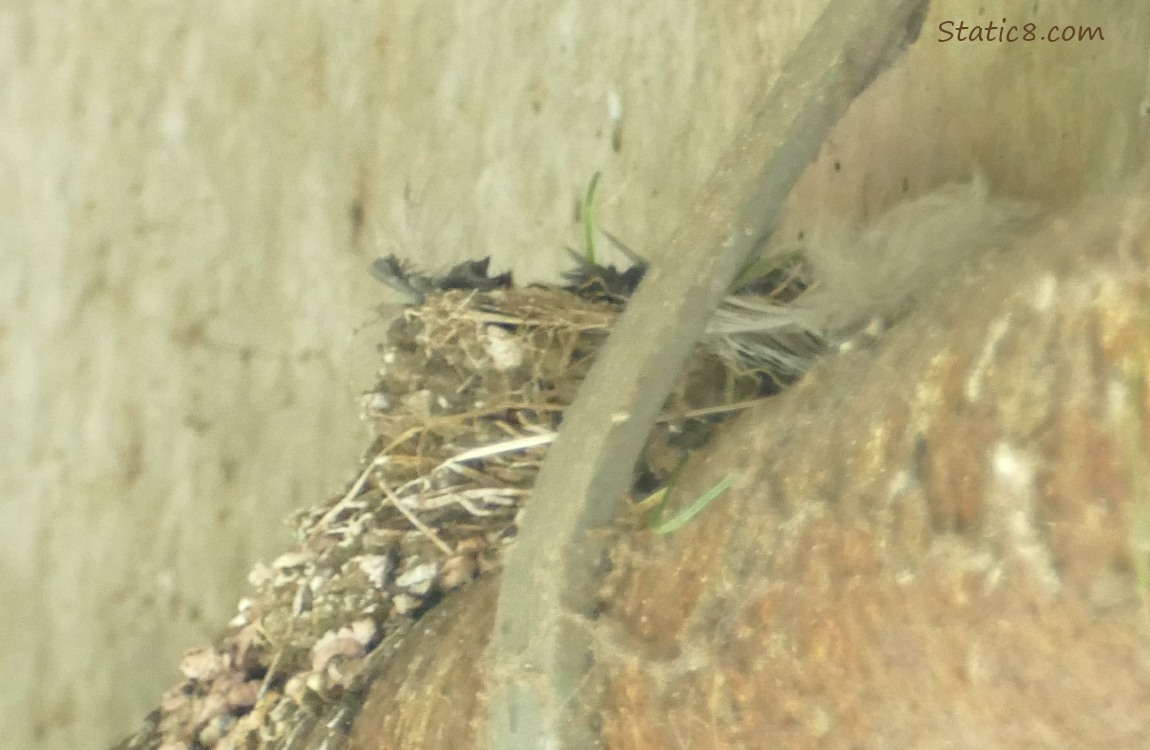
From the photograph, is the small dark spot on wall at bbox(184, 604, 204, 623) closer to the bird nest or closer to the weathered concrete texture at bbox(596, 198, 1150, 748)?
the bird nest

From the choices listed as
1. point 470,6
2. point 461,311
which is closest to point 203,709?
point 461,311

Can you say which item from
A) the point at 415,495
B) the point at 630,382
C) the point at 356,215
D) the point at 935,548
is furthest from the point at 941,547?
the point at 356,215

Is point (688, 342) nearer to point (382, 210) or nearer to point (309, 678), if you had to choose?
point (309, 678)

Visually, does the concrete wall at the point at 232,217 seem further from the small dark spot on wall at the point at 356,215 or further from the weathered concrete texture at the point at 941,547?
the weathered concrete texture at the point at 941,547

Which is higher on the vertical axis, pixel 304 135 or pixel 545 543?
pixel 304 135

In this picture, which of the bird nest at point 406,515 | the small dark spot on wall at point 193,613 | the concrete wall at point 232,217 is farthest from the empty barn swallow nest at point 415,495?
the small dark spot on wall at point 193,613

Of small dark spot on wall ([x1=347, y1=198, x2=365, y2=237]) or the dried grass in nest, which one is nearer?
the dried grass in nest

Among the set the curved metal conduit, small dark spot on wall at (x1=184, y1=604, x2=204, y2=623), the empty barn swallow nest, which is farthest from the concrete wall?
the curved metal conduit
